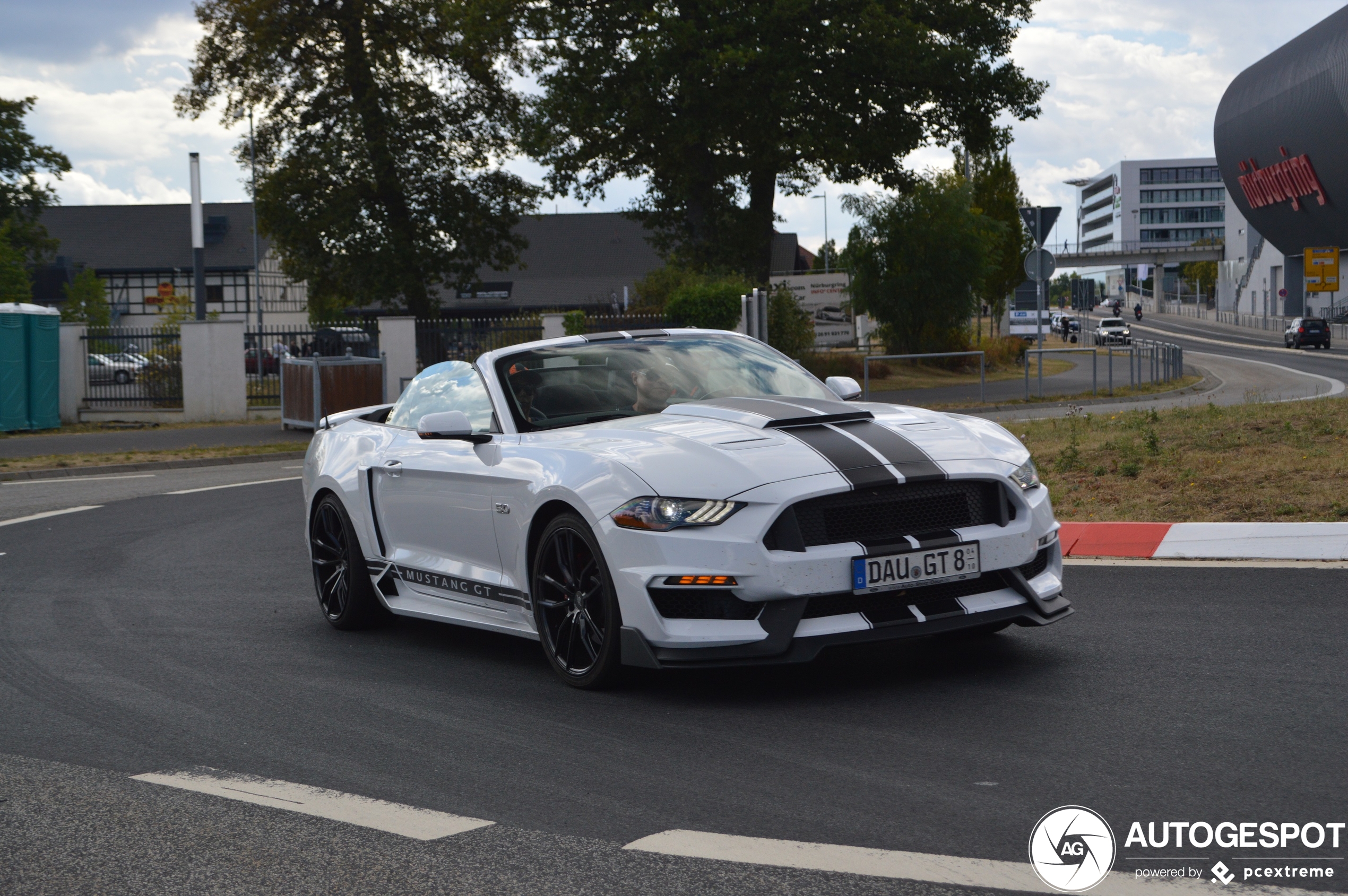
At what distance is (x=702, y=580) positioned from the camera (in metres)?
5.19

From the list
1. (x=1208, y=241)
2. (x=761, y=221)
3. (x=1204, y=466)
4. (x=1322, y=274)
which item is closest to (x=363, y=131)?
(x=761, y=221)

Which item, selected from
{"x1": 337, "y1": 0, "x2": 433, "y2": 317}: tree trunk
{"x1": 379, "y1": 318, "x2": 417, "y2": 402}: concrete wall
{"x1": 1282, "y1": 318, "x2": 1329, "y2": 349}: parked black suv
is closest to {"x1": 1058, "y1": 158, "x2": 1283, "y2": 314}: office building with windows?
{"x1": 1282, "y1": 318, "x2": 1329, "y2": 349}: parked black suv

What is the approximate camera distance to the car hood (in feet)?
17.4

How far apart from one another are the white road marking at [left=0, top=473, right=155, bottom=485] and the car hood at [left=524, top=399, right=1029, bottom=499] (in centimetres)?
1450

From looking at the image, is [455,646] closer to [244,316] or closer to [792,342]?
[792,342]

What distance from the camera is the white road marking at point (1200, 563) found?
25.9 feet

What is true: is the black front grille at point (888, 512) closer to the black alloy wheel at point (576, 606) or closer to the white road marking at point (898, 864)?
the black alloy wheel at point (576, 606)

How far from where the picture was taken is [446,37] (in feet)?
143

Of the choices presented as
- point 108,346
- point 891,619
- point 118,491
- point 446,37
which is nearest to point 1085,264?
point 446,37

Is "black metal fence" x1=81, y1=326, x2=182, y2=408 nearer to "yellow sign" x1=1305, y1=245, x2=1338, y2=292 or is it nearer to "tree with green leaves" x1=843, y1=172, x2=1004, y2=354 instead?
"tree with green leaves" x1=843, y1=172, x2=1004, y2=354

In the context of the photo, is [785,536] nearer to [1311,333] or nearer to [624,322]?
[624,322]

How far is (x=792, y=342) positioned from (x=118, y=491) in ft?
67.1

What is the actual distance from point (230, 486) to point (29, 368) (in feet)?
45.7

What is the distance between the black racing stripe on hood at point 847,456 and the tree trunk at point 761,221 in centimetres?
3314
